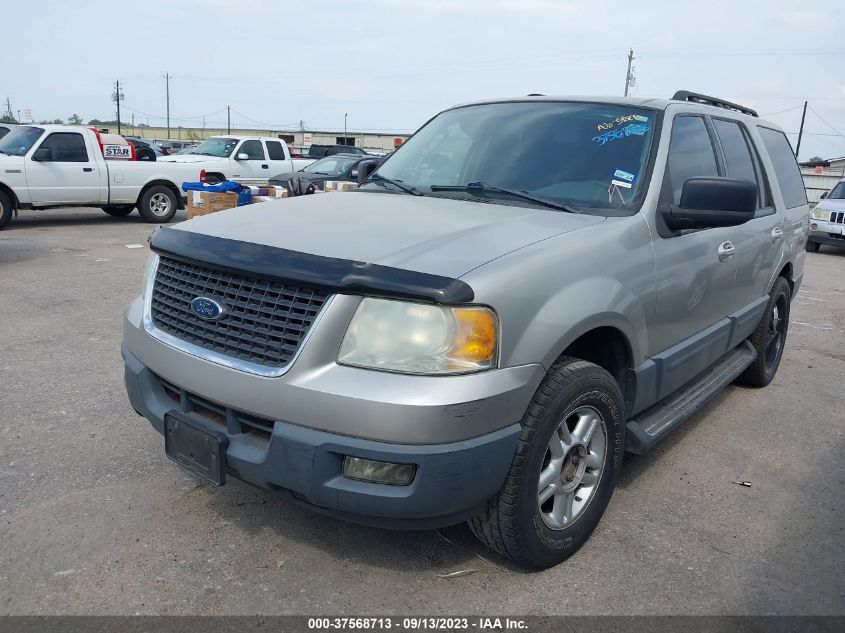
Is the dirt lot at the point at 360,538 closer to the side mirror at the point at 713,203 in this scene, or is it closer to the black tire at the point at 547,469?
the black tire at the point at 547,469

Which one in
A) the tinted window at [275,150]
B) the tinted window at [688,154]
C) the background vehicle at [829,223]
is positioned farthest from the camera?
the tinted window at [275,150]

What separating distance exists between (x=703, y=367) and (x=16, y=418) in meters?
3.88

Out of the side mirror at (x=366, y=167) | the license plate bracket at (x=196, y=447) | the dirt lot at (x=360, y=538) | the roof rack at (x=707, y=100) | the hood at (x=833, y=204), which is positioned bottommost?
the dirt lot at (x=360, y=538)

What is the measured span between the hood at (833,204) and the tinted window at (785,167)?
10486 mm

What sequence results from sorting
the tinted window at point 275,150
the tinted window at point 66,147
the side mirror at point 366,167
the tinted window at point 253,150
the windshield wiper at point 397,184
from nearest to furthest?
the windshield wiper at point 397,184 → the side mirror at point 366,167 → the tinted window at point 66,147 → the tinted window at point 253,150 → the tinted window at point 275,150

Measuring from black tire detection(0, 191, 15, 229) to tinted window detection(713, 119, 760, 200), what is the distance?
39.2 ft

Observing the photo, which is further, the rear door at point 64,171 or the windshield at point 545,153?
the rear door at point 64,171

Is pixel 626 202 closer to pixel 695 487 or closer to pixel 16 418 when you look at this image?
pixel 695 487

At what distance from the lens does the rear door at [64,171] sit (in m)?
12.3

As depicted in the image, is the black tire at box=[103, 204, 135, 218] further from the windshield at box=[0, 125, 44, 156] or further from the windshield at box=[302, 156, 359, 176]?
the windshield at box=[302, 156, 359, 176]

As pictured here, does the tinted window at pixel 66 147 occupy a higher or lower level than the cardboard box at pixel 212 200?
higher

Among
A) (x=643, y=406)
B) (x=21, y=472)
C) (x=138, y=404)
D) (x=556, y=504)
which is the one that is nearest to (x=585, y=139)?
(x=643, y=406)

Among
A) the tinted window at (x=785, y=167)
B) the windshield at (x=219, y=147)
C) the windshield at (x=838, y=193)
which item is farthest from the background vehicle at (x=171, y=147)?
the tinted window at (x=785, y=167)

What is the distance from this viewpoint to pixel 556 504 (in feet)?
8.98
